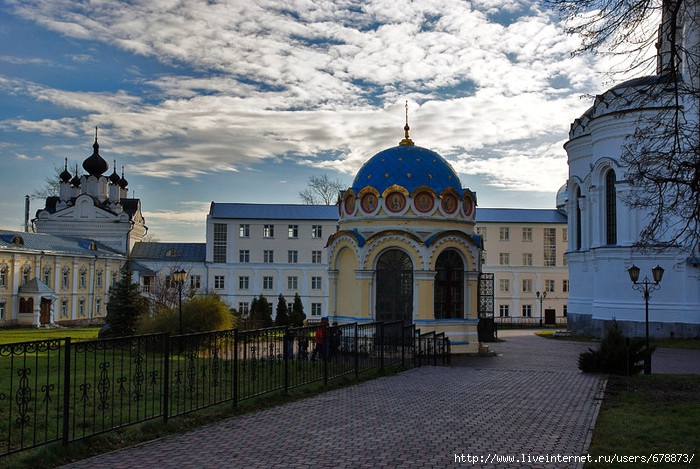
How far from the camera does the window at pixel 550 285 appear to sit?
5431cm

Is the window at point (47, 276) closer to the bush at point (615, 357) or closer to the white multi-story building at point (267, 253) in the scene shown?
the white multi-story building at point (267, 253)

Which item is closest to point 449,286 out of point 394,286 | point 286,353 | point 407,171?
point 394,286

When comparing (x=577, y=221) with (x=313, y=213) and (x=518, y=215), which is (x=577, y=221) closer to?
(x=518, y=215)

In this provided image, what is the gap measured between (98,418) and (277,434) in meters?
3.02

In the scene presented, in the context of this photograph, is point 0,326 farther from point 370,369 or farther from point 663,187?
point 663,187

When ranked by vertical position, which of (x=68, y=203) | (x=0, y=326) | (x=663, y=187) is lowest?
(x=0, y=326)

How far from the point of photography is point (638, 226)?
1245 inches

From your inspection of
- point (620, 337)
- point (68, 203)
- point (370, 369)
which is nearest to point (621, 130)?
point (620, 337)

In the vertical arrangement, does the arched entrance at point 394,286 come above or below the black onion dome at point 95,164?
below

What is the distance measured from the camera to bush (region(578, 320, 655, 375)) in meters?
16.8

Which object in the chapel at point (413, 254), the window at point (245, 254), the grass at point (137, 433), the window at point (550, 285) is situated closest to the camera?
the grass at point (137, 433)

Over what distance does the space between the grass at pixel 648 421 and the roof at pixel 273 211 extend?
39787 mm

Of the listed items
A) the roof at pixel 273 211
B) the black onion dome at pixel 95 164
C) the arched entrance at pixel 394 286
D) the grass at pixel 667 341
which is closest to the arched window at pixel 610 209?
the grass at pixel 667 341

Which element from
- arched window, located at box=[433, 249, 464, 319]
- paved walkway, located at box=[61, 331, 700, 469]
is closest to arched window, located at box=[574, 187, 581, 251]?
arched window, located at box=[433, 249, 464, 319]
